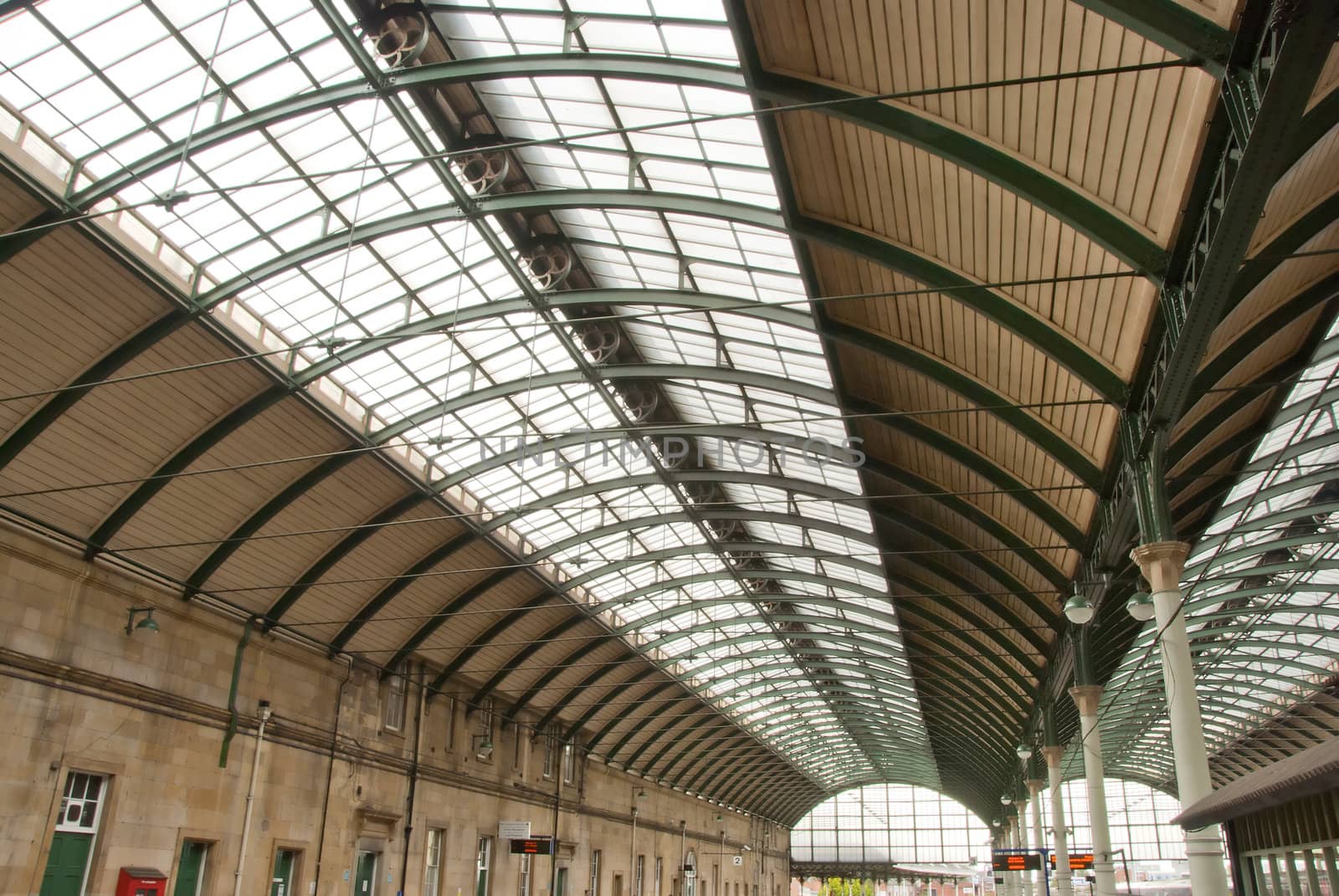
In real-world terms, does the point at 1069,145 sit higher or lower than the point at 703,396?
lower

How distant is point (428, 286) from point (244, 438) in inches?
211

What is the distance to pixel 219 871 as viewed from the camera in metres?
23.5

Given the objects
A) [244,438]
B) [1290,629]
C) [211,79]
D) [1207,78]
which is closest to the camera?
[1207,78]

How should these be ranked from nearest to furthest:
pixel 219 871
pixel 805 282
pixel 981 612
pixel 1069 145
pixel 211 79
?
pixel 1069 145 → pixel 211 79 → pixel 805 282 → pixel 219 871 → pixel 981 612

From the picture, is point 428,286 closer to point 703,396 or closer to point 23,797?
point 703,396

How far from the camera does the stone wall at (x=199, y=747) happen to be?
1952 centimetres

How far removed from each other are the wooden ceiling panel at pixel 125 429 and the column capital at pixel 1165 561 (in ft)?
54.0

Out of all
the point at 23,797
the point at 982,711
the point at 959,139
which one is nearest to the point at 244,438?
the point at 23,797

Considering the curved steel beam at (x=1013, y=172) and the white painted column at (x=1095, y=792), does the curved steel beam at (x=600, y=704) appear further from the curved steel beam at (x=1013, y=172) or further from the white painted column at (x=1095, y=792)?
the curved steel beam at (x=1013, y=172)

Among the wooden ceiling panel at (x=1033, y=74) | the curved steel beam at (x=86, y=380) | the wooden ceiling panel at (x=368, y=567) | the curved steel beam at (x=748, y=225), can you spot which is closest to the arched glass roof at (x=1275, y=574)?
the curved steel beam at (x=748, y=225)

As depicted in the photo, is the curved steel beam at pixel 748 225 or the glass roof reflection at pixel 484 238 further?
the curved steel beam at pixel 748 225

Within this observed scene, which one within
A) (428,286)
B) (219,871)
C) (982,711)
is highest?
(428,286)

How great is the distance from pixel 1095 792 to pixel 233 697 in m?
20.7

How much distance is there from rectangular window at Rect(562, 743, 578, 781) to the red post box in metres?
23.4
